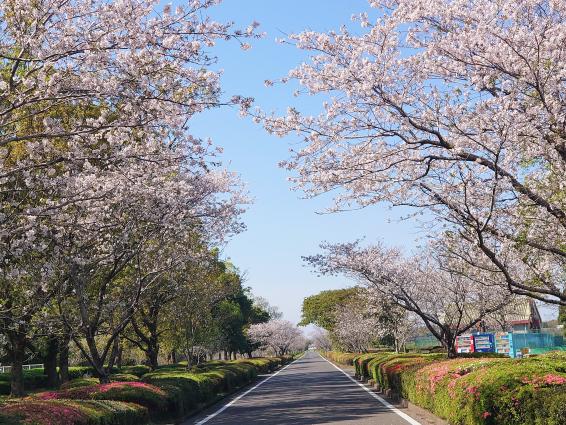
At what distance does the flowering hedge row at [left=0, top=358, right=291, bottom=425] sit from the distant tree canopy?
2235 inches

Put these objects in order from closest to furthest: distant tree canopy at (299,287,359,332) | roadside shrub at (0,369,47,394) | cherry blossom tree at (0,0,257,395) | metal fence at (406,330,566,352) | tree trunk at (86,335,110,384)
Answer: cherry blossom tree at (0,0,257,395)
tree trunk at (86,335,110,384)
roadside shrub at (0,369,47,394)
metal fence at (406,330,566,352)
distant tree canopy at (299,287,359,332)

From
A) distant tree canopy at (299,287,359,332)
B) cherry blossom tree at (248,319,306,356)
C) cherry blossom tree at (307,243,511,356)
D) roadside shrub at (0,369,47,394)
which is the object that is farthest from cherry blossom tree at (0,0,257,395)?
distant tree canopy at (299,287,359,332)

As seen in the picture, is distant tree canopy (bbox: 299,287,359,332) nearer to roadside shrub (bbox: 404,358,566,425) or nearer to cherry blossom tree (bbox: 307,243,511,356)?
cherry blossom tree (bbox: 307,243,511,356)

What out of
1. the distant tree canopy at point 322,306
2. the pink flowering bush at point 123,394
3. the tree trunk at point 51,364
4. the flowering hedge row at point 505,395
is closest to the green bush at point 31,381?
the tree trunk at point 51,364

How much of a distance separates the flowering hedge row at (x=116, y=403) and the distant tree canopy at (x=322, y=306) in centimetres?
5677

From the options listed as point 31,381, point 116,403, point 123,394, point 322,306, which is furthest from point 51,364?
point 322,306

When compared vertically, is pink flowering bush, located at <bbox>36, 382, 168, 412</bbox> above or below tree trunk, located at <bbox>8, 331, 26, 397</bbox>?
below

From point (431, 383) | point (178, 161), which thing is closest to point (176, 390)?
point (431, 383)

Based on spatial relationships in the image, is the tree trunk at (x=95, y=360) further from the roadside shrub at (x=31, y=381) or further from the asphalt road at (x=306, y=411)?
the roadside shrub at (x=31, y=381)

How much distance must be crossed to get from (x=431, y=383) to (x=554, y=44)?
7406mm

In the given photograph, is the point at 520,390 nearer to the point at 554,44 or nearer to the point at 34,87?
the point at 554,44

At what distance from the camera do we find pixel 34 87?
7.51 m

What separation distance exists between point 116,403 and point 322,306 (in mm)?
75520

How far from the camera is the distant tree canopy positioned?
79025 mm
